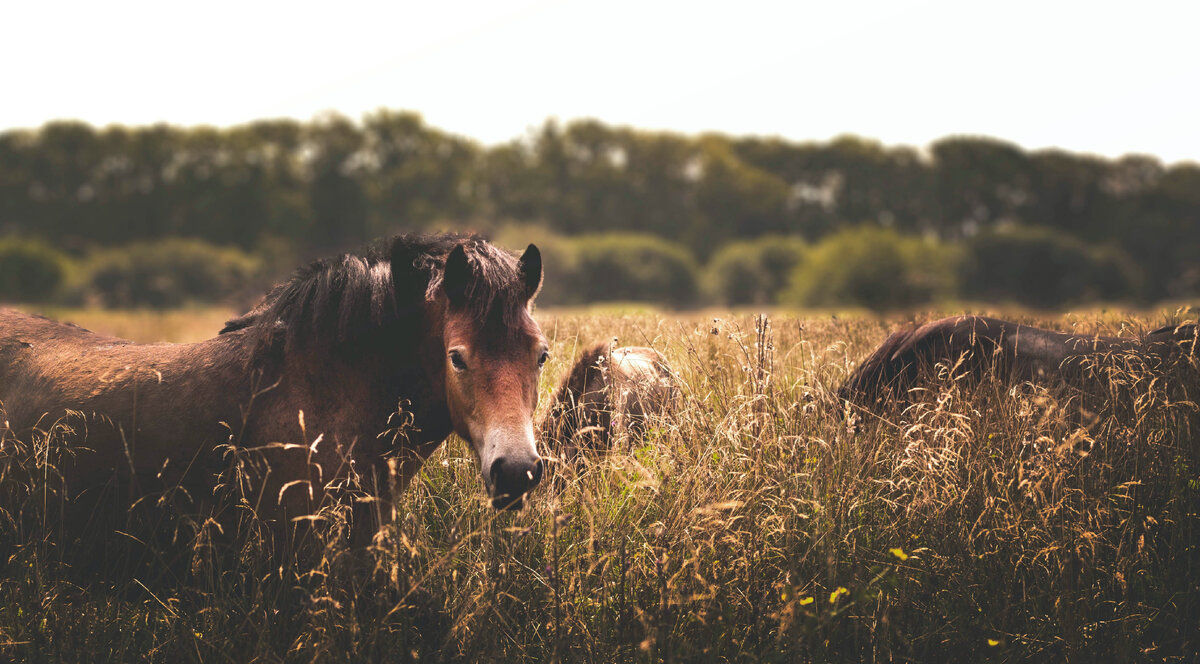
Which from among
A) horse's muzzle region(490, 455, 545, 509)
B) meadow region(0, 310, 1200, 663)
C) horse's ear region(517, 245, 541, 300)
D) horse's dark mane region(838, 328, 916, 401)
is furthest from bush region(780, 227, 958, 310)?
horse's muzzle region(490, 455, 545, 509)

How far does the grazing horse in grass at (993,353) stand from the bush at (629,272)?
170 ft

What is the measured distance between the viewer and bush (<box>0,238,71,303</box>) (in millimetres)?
34969

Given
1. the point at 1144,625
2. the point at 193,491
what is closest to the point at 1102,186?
the point at 1144,625

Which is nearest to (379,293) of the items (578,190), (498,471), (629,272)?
(498,471)

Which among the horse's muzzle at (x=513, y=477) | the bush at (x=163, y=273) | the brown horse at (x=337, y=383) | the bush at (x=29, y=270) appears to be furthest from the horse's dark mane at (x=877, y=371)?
the bush at (x=29, y=270)

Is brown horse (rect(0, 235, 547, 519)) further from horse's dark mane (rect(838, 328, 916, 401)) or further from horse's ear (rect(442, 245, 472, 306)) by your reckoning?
horse's dark mane (rect(838, 328, 916, 401))

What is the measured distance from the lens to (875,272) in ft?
46.5

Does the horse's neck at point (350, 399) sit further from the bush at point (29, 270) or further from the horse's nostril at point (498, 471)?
the bush at point (29, 270)

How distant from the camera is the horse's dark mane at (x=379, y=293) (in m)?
2.79

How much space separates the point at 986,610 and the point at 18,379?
191 inches

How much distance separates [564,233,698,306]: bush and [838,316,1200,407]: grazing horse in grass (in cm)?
5196

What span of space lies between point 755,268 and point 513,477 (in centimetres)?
5831

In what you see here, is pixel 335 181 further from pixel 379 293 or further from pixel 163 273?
pixel 379 293

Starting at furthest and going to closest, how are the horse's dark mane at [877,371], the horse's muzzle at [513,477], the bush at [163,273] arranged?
the bush at [163,273]
the horse's dark mane at [877,371]
the horse's muzzle at [513,477]
